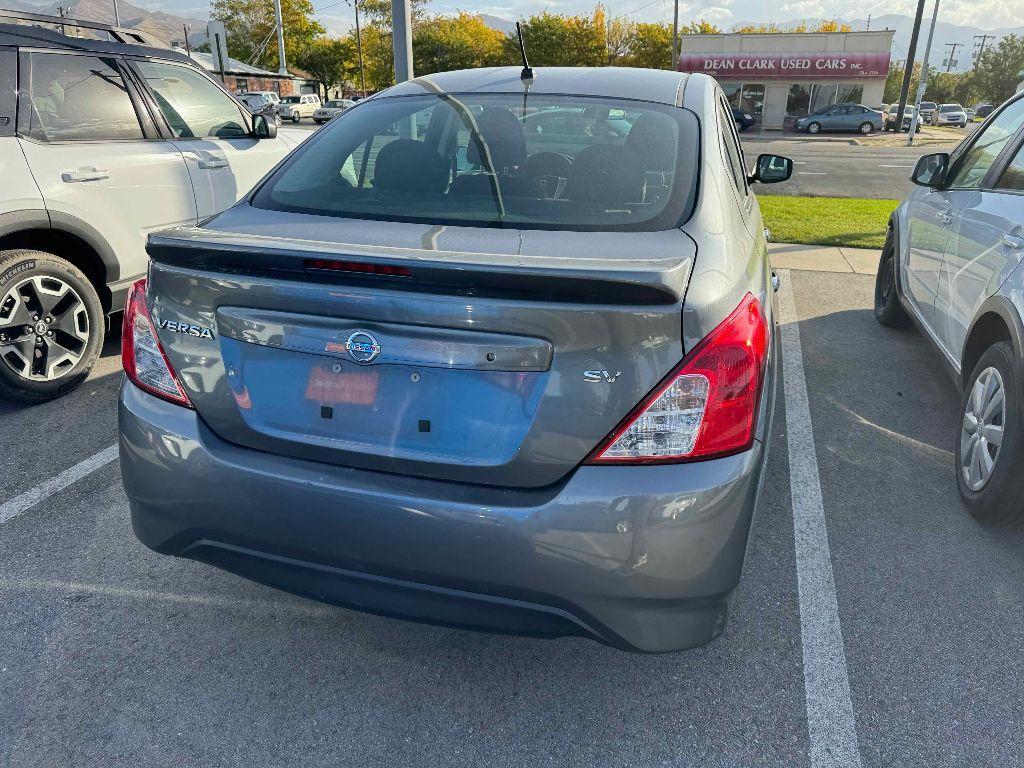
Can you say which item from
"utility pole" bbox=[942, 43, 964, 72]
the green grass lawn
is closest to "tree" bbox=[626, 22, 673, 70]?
the green grass lawn

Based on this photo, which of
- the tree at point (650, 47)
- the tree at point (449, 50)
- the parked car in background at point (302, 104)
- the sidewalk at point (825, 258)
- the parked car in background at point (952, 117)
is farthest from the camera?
the tree at point (449, 50)

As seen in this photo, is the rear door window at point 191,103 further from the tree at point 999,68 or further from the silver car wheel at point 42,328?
the tree at point 999,68

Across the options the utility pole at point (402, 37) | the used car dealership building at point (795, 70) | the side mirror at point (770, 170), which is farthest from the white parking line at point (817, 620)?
the used car dealership building at point (795, 70)

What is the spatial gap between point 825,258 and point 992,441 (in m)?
5.58

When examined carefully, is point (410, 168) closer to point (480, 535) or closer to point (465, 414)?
point (465, 414)

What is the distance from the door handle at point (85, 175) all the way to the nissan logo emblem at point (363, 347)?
10.6ft

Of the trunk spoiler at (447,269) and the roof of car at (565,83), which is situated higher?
the roof of car at (565,83)

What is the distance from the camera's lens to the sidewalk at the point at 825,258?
786 centimetres

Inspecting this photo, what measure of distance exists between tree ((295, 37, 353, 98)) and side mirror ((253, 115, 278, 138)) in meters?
76.0

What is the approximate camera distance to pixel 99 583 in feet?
9.00

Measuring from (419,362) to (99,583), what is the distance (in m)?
1.71

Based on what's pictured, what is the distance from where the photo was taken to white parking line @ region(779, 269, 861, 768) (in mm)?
2127

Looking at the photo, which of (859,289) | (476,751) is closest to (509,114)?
(476,751)

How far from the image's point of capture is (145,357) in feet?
7.10
